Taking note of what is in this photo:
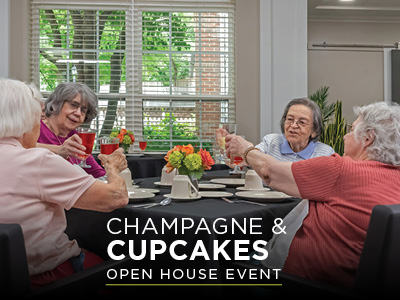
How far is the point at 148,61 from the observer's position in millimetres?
5422

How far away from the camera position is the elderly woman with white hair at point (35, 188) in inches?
53.2

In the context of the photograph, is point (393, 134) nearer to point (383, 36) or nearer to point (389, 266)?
point (389, 266)

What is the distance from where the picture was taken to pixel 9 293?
111 cm

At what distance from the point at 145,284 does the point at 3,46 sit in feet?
13.8

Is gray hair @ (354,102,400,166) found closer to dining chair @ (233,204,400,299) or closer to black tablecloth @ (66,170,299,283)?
dining chair @ (233,204,400,299)

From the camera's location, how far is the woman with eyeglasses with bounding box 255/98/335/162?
3015 mm

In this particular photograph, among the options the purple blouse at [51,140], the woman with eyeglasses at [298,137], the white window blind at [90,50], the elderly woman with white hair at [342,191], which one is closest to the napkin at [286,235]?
the elderly woman with white hair at [342,191]

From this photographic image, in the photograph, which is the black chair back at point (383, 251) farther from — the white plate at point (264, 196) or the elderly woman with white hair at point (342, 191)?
the white plate at point (264, 196)

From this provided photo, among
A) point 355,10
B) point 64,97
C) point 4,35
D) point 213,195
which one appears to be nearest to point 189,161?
point 213,195

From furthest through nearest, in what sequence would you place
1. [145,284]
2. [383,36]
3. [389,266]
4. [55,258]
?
[383,36] → [145,284] → [55,258] → [389,266]

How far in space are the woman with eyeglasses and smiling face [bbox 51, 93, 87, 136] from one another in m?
1.18

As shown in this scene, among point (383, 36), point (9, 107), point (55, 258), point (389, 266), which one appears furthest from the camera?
point (383, 36)

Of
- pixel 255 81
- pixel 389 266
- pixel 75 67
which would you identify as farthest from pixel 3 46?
pixel 389 266

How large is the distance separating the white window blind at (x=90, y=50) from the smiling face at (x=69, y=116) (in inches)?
97.3
